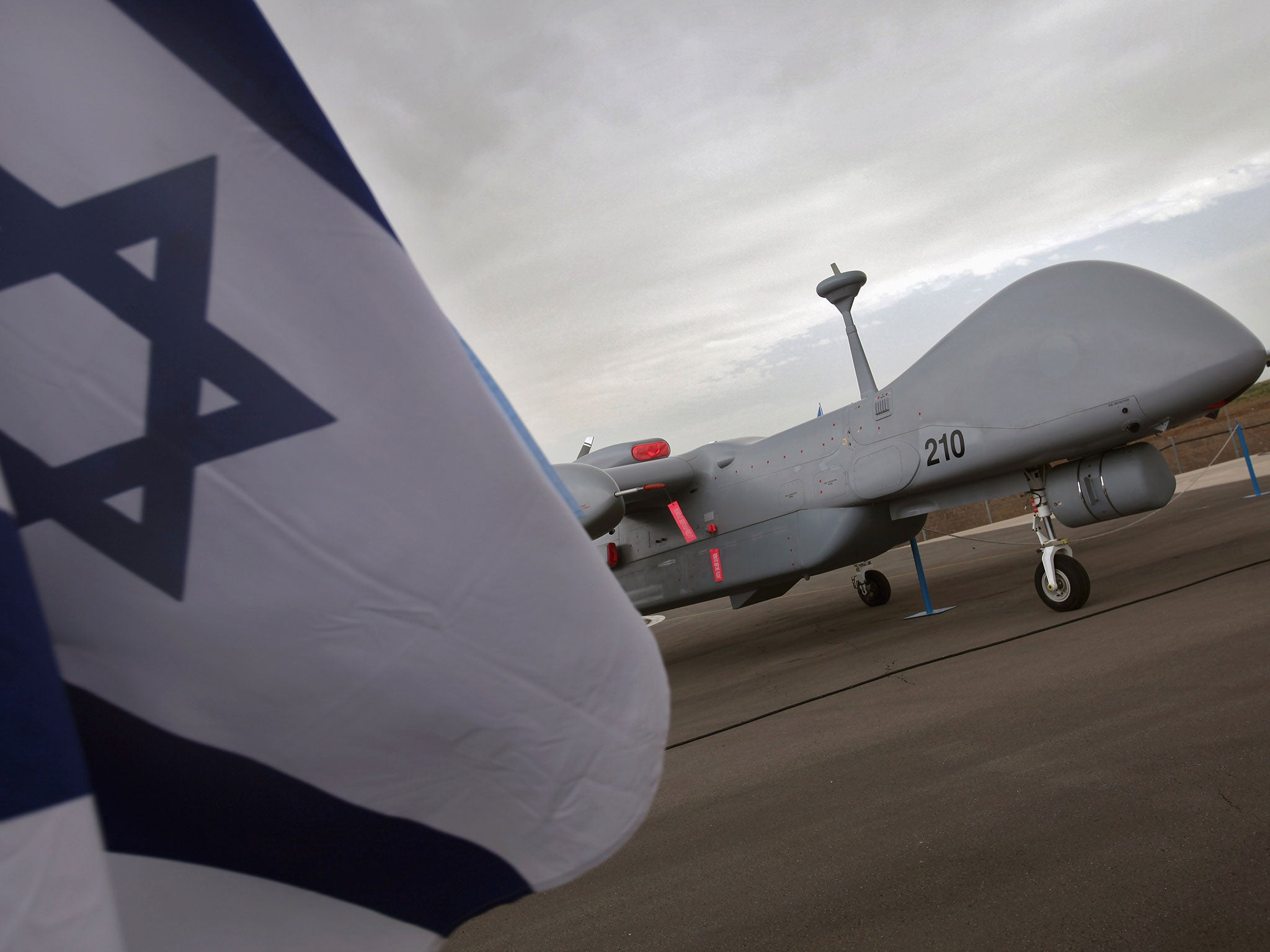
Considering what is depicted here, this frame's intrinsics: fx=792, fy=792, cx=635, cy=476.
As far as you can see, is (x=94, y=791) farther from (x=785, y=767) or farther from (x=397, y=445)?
(x=785, y=767)

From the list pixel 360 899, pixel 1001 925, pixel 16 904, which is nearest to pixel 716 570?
pixel 1001 925

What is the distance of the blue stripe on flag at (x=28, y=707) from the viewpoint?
71cm

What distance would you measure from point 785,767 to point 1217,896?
2.15m

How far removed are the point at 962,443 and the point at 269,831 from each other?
642 cm

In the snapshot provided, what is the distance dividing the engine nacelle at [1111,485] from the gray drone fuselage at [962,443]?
11mm

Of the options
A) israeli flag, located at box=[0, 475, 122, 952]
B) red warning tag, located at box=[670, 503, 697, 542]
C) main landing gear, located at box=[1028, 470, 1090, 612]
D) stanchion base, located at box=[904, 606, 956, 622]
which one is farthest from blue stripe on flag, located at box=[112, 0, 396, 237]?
stanchion base, located at box=[904, 606, 956, 622]

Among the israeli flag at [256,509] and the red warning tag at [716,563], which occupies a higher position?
the israeli flag at [256,509]

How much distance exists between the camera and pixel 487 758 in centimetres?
107

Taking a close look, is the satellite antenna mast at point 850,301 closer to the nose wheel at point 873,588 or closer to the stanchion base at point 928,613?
the stanchion base at point 928,613

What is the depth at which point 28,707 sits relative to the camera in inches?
28.8

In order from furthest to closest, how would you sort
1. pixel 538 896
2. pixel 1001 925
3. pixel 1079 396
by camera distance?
pixel 1079 396 < pixel 538 896 < pixel 1001 925

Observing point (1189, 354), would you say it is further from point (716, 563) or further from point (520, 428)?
point (520, 428)

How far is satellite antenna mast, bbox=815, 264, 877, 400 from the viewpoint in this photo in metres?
7.84

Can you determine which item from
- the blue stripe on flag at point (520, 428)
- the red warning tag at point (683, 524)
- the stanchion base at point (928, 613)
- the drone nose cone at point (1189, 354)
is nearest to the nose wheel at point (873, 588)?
the stanchion base at point (928, 613)
